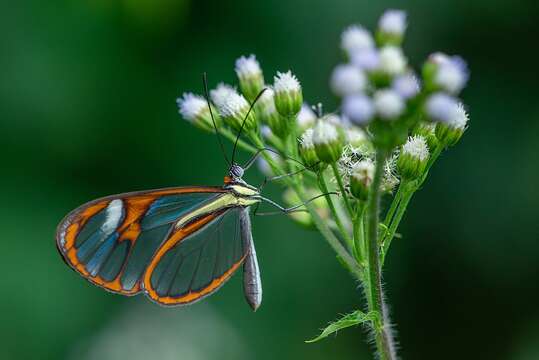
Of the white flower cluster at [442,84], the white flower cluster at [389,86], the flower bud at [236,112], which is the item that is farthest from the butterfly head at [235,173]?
the white flower cluster at [442,84]

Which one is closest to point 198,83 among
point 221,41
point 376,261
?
point 221,41

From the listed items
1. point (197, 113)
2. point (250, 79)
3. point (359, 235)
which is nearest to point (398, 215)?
point (359, 235)

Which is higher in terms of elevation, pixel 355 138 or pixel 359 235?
pixel 355 138

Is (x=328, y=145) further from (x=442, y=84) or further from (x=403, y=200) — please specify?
(x=442, y=84)

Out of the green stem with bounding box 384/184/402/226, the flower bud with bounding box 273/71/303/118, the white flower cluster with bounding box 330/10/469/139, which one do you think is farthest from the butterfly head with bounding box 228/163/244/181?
the white flower cluster with bounding box 330/10/469/139

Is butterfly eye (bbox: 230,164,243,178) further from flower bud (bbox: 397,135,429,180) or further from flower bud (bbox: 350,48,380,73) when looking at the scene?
flower bud (bbox: 350,48,380,73)
